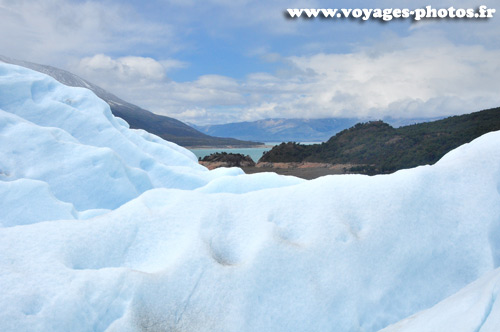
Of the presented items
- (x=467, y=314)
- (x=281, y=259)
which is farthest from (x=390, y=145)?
(x=467, y=314)

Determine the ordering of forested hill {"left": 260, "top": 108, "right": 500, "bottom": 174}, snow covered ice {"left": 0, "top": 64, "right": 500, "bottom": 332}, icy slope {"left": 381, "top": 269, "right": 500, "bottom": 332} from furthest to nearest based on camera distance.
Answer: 1. forested hill {"left": 260, "top": 108, "right": 500, "bottom": 174}
2. snow covered ice {"left": 0, "top": 64, "right": 500, "bottom": 332}
3. icy slope {"left": 381, "top": 269, "right": 500, "bottom": 332}

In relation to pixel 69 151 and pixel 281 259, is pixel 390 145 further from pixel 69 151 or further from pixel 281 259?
pixel 281 259

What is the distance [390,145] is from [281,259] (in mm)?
34406

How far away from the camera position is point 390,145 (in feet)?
117

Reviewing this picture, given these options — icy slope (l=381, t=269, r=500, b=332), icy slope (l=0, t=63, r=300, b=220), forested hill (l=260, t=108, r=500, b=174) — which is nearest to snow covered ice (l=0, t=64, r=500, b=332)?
icy slope (l=381, t=269, r=500, b=332)

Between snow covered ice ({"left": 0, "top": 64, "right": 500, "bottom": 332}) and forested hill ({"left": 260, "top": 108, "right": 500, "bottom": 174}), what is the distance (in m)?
25.1

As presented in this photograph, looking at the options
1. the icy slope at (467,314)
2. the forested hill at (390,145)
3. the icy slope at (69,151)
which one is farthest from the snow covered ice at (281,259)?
the forested hill at (390,145)

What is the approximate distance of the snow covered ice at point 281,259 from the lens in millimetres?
3799

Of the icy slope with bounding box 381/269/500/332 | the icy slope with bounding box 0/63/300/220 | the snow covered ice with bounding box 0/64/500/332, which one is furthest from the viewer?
the icy slope with bounding box 0/63/300/220

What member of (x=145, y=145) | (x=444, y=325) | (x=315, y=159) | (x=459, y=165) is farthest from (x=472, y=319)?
(x=315, y=159)

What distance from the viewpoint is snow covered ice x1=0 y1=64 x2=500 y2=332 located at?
380 centimetres

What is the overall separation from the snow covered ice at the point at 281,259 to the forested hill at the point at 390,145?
25.1 metres

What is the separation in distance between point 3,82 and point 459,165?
1237 centimetres

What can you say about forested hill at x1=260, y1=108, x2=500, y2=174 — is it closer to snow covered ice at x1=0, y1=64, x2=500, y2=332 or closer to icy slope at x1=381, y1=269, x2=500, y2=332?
snow covered ice at x1=0, y1=64, x2=500, y2=332
